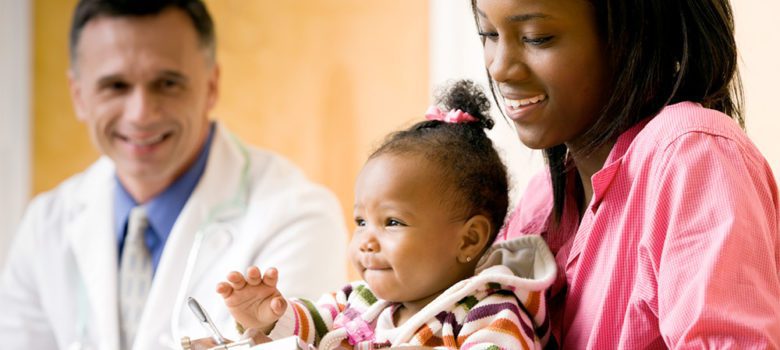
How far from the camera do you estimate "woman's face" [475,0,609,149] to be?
1.11m

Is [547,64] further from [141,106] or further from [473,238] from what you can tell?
[141,106]

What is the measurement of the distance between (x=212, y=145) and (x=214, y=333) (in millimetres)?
1419

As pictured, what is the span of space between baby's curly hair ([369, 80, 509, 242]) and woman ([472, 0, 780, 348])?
0.07m

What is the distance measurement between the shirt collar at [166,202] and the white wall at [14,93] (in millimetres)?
1016

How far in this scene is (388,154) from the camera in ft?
4.07

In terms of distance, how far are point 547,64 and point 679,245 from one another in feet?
0.87

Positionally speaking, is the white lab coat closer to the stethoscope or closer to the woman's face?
the stethoscope

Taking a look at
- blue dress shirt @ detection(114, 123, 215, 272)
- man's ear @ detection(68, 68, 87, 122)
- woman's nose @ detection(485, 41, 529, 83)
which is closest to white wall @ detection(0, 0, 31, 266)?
man's ear @ detection(68, 68, 87, 122)

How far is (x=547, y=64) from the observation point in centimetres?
112

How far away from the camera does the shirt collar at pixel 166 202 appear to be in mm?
2469

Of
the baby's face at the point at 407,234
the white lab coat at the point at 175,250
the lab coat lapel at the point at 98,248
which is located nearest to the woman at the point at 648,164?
the baby's face at the point at 407,234

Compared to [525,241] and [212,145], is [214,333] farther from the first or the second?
[212,145]

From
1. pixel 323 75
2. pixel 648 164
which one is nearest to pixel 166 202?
pixel 323 75

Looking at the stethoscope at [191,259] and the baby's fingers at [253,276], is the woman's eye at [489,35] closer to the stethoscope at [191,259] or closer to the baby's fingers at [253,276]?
the baby's fingers at [253,276]
